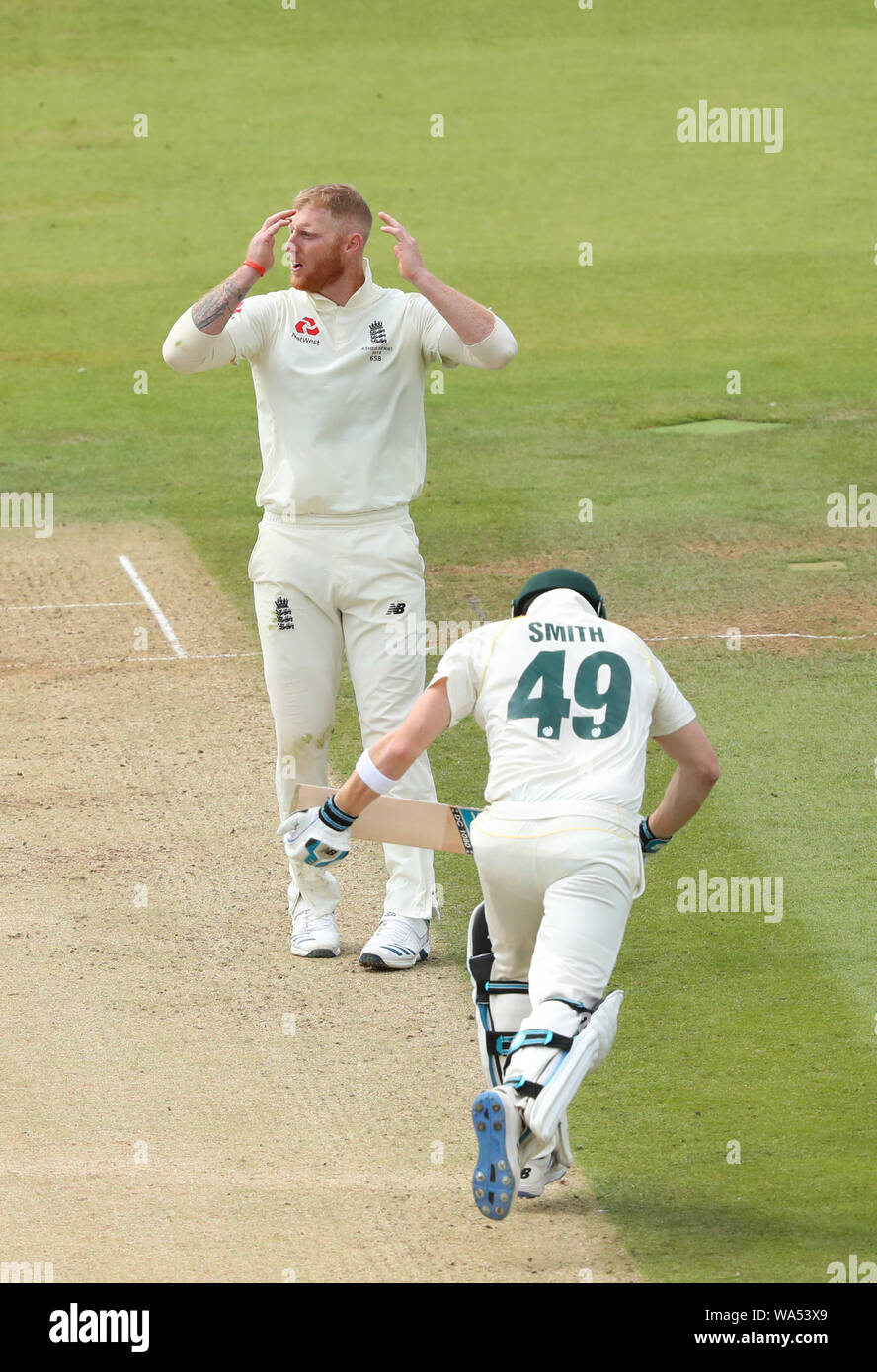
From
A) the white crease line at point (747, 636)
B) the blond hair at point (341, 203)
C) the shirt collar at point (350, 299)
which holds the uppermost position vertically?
the blond hair at point (341, 203)

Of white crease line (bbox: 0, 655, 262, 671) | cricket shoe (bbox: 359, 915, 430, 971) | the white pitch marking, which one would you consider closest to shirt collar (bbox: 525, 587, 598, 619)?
cricket shoe (bbox: 359, 915, 430, 971)

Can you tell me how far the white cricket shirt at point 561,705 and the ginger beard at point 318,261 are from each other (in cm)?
224

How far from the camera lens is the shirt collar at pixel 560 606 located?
6.32 metres

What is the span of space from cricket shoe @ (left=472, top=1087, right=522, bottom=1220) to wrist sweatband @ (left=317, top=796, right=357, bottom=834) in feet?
3.80

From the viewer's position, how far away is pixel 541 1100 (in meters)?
5.61

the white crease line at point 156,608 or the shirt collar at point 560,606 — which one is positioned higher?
the shirt collar at point 560,606

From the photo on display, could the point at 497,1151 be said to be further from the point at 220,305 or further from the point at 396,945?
the point at 220,305

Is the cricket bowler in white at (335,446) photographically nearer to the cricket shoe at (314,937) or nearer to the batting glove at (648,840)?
the cricket shoe at (314,937)

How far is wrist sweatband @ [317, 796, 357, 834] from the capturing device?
6.43 metres

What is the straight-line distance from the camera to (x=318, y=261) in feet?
25.8

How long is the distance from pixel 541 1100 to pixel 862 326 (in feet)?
61.1
